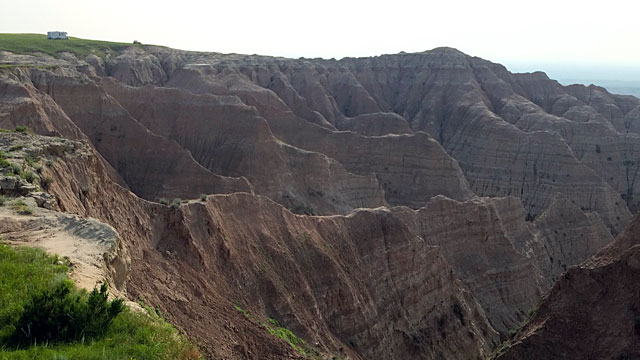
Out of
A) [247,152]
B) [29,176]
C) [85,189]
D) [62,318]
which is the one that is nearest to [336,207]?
[247,152]

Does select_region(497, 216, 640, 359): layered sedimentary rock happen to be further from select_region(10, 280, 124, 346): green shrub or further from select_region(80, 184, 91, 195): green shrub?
select_region(10, 280, 124, 346): green shrub

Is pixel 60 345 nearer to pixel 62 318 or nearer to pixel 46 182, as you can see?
pixel 62 318

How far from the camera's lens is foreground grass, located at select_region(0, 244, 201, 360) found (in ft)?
31.1

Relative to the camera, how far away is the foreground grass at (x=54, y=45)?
3497 inches

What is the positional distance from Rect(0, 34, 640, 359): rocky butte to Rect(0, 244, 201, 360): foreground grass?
7.23 ft

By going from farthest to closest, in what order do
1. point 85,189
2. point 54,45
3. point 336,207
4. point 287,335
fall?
1. point 54,45
2. point 336,207
3. point 287,335
4. point 85,189

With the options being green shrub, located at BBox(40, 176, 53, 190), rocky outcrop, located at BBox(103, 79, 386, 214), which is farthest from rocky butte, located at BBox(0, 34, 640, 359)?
green shrub, located at BBox(40, 176, 53, 190)

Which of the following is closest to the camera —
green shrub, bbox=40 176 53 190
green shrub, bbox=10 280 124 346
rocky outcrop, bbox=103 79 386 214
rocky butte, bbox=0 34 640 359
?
green shrub, bbox=10 280 124 346

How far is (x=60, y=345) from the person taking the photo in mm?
9797

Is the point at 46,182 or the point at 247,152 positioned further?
the point at 247,152

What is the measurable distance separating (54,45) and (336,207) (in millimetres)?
68567

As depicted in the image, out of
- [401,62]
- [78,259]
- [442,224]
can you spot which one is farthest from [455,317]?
[401,62]

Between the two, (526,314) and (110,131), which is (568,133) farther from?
(110,131)

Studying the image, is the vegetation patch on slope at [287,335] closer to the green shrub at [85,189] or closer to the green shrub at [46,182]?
the green shrub at [85,189]
